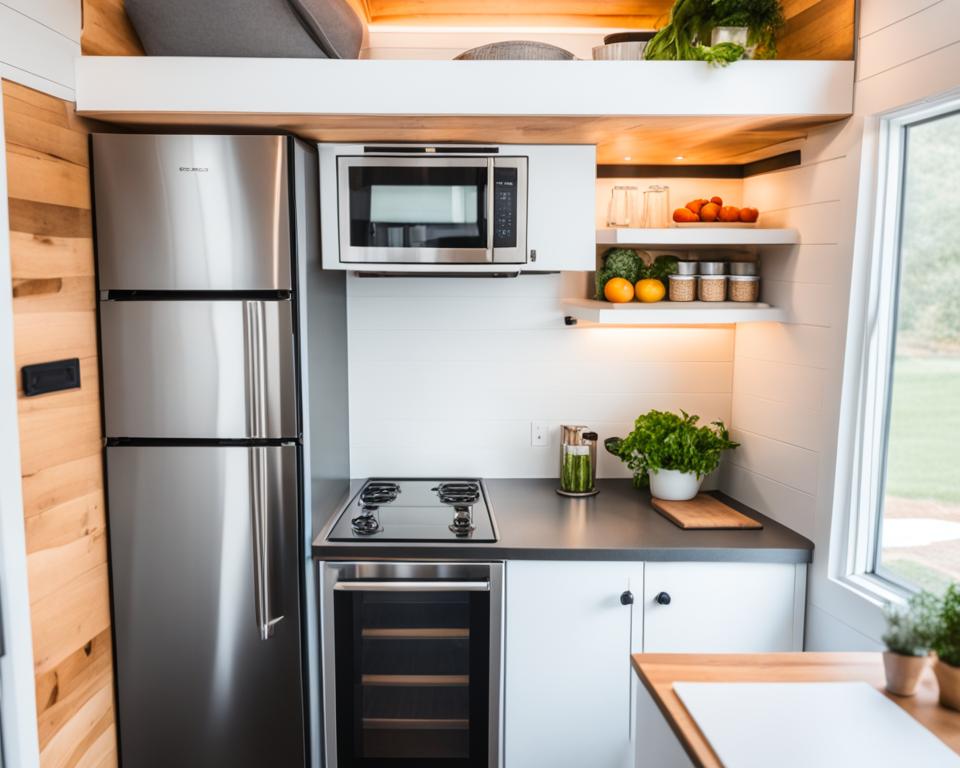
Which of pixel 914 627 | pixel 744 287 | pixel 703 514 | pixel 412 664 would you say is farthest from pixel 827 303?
pixel 412 664

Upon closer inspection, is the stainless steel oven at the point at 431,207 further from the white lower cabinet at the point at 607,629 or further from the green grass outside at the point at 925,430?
the green grass outside at the point at 925,430

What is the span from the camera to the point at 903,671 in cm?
140

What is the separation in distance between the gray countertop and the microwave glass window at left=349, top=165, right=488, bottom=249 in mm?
884

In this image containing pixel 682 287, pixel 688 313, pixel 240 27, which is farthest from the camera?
pixel 682 287

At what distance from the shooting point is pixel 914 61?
182cm

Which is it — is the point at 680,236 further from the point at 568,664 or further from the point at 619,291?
the point at 568,664

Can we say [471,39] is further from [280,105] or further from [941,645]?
[941,645]

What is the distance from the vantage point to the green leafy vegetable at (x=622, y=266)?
2.61 meters

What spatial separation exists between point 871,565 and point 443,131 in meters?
1.72

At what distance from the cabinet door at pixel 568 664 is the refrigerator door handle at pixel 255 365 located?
2.71ft

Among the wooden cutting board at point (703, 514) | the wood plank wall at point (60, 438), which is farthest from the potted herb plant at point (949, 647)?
the wood plank wall at point (60, 438)

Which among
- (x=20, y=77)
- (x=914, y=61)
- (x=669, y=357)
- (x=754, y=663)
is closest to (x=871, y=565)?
(x=754, y=663)

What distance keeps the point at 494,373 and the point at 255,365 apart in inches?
39.5

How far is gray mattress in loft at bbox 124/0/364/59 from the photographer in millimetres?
2002
